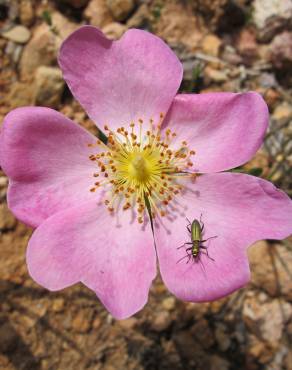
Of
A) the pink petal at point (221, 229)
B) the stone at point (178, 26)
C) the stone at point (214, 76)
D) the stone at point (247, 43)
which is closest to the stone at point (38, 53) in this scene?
the stone at point (178, 26)

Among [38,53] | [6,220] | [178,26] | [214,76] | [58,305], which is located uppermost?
[178,26]

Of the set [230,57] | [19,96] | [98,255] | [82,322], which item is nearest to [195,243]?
[98,255]

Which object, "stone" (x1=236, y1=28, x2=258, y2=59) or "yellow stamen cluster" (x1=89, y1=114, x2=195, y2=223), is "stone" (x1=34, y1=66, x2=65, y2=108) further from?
"stone" (x1=236, y1=28, x2=258, y2=59)

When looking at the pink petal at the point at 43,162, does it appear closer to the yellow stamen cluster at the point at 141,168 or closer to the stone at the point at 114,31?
the yellow stamen cluster at the point at 141,168

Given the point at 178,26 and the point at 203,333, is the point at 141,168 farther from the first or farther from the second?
the point at 178,26

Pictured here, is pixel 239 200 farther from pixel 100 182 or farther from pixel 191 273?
pixel 100 182

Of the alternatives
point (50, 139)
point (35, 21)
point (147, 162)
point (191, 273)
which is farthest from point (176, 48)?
point (191, 273)

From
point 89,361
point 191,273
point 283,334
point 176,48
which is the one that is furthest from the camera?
point 176,48
